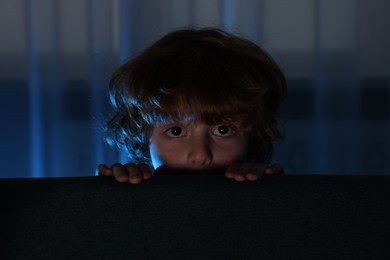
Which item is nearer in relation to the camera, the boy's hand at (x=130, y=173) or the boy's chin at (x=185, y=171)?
the boy's hand at (x=130, y=173)

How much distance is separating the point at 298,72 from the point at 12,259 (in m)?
1.48

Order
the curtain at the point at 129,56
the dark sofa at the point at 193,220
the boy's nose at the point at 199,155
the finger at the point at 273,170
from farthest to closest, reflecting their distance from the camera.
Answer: the curtain at the point at 129,56 < the boy's nose at the point at 199,155 < the finger at the point at 273,170 < the dark sofa at the point at 193,220

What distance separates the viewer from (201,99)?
1084 mm

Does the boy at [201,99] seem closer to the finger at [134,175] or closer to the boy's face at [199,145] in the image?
the boy's face at [199,145]

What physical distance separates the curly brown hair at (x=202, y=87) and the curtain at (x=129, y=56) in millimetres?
769

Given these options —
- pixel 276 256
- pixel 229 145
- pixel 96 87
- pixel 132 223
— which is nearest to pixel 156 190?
pixel 132 223

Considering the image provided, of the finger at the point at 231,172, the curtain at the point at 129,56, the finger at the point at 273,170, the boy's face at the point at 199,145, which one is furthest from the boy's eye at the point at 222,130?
the curtain at the point at 129,56

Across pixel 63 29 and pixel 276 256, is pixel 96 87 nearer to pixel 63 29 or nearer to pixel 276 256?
pixel 63 29

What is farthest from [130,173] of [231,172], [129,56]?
[129,56]

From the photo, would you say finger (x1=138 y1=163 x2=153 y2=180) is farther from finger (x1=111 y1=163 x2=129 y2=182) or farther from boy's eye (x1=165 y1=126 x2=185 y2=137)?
boy's eye (x1=165 y1=126 x2=185 y2=137)

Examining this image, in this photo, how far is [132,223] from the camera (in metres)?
0.74

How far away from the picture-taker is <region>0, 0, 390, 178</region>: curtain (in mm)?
2051

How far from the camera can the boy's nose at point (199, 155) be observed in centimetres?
108

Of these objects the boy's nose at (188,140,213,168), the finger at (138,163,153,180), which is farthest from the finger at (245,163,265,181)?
the boy's nose at (188,140,213,168)
